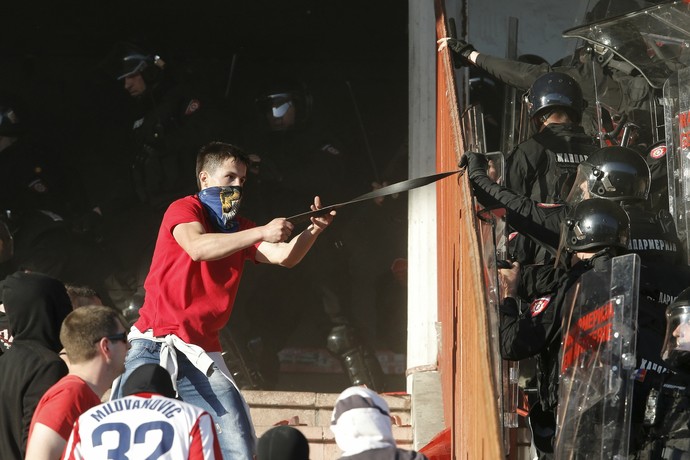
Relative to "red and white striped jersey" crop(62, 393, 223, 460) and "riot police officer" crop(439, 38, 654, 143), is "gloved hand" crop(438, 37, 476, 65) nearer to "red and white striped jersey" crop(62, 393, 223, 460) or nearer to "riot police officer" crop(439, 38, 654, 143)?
"riot police officer" crop(439, 38, 654, 143)

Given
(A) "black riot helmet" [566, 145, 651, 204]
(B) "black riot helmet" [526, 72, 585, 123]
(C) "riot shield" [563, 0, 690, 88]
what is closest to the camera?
(A) "black riot helmet" [566, 145, 651, 204]

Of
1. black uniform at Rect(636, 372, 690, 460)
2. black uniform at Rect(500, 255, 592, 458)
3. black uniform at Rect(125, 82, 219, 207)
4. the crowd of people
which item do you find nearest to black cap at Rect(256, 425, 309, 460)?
the crowd of people

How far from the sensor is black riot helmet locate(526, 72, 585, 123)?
6867 millimetres

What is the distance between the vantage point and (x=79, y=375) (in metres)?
4.26

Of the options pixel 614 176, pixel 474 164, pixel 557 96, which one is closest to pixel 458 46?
pixel 557 96

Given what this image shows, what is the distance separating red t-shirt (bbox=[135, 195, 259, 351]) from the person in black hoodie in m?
0.36

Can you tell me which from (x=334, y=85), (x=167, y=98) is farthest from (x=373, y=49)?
(x=167, y=98)

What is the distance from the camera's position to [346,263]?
33.1 feet

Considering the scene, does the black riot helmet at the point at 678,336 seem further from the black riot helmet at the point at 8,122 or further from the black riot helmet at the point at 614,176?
the black riot helmet at the point at 8,122

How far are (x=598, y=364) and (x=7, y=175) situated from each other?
653cm

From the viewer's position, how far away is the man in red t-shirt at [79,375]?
403 cm

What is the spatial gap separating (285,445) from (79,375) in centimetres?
88

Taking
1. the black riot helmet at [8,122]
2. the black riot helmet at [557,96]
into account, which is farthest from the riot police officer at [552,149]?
the black riot helmet at [8,122]

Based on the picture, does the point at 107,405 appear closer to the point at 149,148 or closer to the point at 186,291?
the point at 186,291
